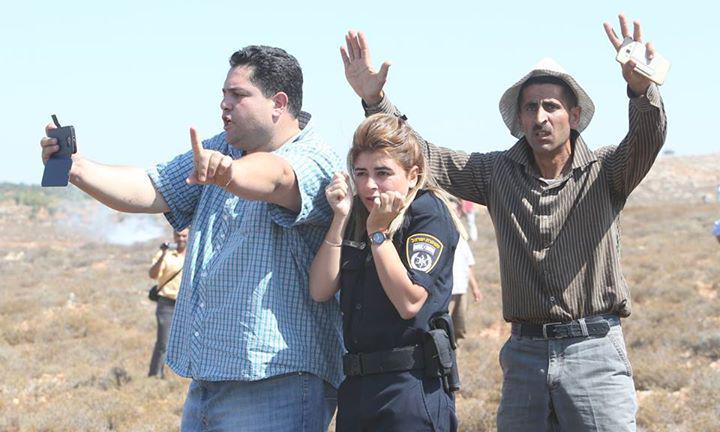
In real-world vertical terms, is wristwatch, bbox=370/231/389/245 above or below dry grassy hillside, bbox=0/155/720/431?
above

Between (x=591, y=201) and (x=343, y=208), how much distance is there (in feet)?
3.86

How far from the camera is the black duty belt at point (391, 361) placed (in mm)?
3303

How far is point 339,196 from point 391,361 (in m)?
0.58

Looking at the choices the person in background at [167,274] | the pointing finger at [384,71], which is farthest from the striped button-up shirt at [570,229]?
the person in background at [167,274]

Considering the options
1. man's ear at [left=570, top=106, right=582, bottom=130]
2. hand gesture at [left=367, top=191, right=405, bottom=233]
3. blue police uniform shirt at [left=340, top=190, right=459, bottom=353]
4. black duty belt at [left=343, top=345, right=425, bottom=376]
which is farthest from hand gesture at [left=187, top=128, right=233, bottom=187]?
man's ear at [left=570, top=106, right=582, bottom=130]

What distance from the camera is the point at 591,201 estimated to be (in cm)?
391

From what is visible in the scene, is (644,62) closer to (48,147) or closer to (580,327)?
(580,327)

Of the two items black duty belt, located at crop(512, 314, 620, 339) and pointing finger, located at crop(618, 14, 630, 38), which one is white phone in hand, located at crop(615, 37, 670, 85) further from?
black duty belt, located at crop(512, 314, 620, 339)

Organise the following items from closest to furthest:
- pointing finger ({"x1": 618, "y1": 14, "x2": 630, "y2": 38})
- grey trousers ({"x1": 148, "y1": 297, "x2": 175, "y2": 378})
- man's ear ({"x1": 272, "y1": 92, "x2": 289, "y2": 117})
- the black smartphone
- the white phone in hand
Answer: the black smartphone
man's ear ({"x1": 272, "y1": 92, "x2": 289, "y2": 117})
the white phone in hand
pointing finger ({"x1": 618, "y1": 14, "x2": 630, "y2": 38})
grey trousers ({"x1": 148, "y1": 297, "x2": 175, "y2": 378})

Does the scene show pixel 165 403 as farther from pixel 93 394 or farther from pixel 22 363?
pixel 22 363

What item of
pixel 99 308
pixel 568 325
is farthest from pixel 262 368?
pixel 99 308

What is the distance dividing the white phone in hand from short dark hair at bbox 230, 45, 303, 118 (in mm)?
1192

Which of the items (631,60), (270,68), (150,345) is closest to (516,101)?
(631,60)

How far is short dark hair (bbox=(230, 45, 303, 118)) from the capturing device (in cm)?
338
